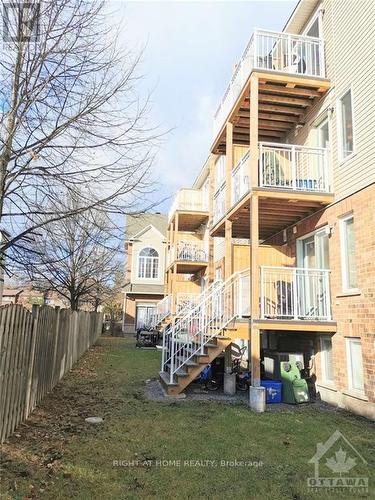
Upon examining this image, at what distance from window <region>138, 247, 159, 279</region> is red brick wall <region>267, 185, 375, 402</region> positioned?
77.3ft

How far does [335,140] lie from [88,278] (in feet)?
46.2

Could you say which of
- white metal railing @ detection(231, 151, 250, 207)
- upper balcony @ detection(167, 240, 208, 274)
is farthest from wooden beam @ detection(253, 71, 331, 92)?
upper balcony @ detection(167, 240, 208, 274)

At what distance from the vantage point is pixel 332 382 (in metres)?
8.99

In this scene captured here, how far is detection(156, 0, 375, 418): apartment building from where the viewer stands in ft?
26.5

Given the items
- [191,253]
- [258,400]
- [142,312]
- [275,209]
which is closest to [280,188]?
[275,209]

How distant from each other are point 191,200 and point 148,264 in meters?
11.5

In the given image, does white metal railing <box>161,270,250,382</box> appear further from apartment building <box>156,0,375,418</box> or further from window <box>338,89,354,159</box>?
window <box>338,89,354,159</box>

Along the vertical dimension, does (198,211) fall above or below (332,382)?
above

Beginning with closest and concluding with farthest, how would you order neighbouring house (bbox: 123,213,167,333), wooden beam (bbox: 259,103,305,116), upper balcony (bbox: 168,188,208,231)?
wooden beam (bbox: 259,103,305,116) < upper balcony (bbox: 168,188,208,231) < neighbouring house (bbox: 123,213,167,333)

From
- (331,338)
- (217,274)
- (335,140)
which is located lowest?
(331,338)

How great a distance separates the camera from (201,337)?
29.9 ft

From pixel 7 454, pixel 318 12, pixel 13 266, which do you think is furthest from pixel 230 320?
pixel 318 12

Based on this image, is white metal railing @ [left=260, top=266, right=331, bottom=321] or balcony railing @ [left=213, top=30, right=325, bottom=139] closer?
white metal railing @ [left=260, top=266, right=331, bottom=321]

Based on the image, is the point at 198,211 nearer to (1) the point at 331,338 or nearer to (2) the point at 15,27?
(1) the point at 331,338
